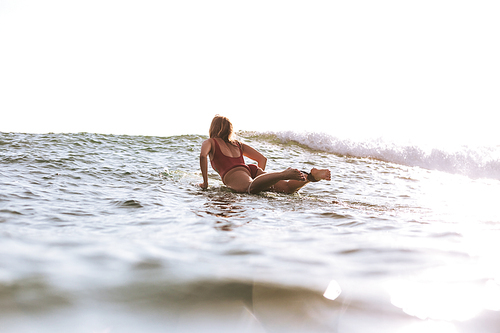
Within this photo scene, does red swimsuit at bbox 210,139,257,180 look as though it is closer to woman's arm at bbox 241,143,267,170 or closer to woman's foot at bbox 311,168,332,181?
woman's arm at bbox 241,143,267,170

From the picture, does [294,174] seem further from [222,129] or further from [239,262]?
[239,262]

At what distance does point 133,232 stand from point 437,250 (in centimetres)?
238

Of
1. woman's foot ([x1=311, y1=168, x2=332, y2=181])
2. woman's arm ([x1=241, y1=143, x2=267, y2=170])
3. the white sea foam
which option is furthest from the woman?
the white sea foam

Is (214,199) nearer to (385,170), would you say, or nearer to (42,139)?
(385,170)

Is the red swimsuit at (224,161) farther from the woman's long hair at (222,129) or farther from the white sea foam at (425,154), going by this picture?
the white sea foam at (425,154)

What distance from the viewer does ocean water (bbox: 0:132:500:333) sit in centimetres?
132

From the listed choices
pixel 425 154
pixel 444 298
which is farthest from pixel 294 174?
pixel 425 154

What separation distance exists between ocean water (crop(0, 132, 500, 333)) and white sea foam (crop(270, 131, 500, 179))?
622 cm

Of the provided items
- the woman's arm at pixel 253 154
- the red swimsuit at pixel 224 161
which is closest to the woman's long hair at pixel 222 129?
the red swimsuit at pixel 224 161

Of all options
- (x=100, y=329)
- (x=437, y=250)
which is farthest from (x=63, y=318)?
(x=437, y=250)

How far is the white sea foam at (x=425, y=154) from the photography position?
10.4 meters

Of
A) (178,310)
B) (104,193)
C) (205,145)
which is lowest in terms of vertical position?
(104,193)

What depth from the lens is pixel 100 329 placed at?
1228 millimetres

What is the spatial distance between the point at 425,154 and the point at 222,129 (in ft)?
28.7
